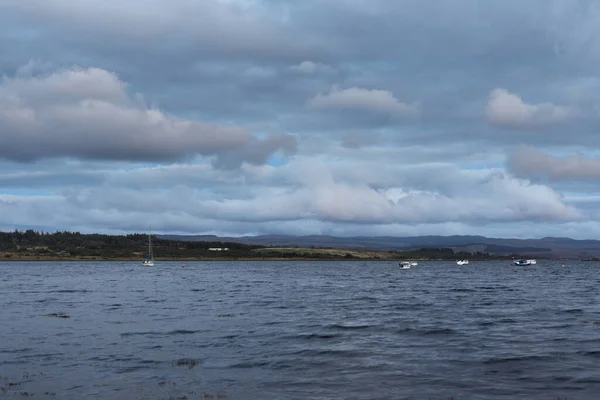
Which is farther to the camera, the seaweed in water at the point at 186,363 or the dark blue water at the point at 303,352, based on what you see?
the seaweed in water at the point at 186,363

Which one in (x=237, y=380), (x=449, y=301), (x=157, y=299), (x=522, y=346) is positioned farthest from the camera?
(x=157, y=299)

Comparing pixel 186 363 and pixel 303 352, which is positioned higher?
pixel 186 363

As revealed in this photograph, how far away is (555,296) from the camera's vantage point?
9119 cm

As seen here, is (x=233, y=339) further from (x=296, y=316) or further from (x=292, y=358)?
(x=296, y=316)

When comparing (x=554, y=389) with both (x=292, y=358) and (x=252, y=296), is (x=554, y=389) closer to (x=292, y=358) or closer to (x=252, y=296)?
(x=292, y=358)

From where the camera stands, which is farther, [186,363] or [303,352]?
[303,352]

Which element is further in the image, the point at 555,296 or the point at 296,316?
the point at 555,296

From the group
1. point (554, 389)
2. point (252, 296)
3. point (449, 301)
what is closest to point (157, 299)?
point (252, 296)

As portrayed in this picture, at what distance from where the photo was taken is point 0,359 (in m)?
38.9

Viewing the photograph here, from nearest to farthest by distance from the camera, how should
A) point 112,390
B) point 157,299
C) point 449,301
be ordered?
1. point 112,390
2. point 449,301
3. point 157,299

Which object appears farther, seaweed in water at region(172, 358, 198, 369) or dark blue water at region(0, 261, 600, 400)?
seaweed in water at region(172, 358, 198, 369)

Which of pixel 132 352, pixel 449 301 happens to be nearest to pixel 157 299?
pixel 449 301

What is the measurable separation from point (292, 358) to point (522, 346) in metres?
16.0

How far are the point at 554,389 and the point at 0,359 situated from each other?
31.9 m
